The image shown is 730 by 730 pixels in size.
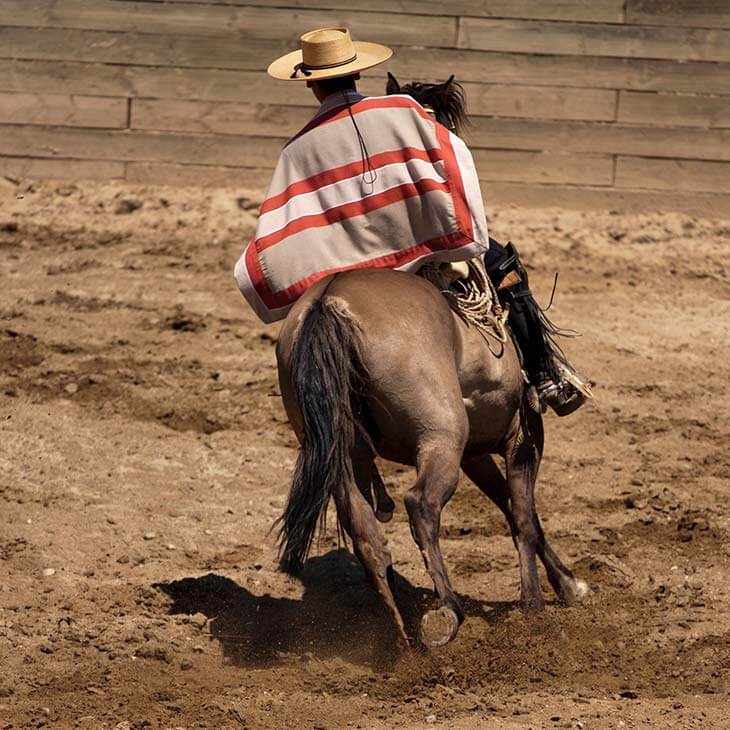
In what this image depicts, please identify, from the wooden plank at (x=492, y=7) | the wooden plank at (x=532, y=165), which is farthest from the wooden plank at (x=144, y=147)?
the wooden plank at (x=532, y=165)

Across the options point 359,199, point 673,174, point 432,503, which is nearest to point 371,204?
point 359,199

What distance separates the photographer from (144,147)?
959 centimetres

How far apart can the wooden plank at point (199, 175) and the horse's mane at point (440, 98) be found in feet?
14.6

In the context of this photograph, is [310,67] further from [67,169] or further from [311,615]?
[67,169]

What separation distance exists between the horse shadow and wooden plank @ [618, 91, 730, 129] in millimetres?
5037

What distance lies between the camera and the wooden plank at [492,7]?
9.48 metres

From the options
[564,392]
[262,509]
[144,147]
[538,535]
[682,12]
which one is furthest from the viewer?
[144,147]

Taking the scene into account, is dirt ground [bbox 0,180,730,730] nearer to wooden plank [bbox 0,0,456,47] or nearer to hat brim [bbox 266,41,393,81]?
wooden plank [bbox 0,0,456,47]

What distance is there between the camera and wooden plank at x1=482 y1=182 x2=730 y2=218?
31.6 feet

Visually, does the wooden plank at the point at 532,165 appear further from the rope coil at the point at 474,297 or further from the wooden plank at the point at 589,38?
the rope coil at the point at 474,297

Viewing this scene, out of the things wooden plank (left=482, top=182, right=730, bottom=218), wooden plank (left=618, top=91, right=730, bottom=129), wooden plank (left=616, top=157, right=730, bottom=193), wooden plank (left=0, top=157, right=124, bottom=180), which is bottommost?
wooden plank (left=482, top=182, right=730, bottom=218)

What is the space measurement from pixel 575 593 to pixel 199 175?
5142 millimetres

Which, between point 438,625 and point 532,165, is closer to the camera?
point 438,625

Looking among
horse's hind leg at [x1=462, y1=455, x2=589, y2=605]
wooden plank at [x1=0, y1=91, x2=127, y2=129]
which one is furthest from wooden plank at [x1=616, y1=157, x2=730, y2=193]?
horse's hind leg at [x1=462, y1=455, x2=589, y2=605]
